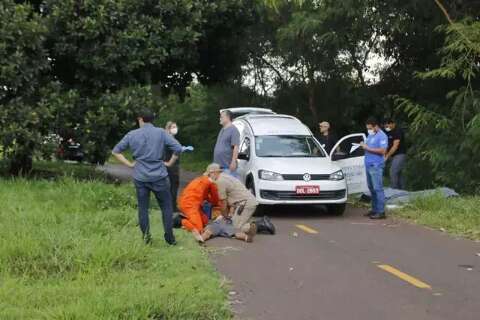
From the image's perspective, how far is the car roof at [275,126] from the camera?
46.8 feet

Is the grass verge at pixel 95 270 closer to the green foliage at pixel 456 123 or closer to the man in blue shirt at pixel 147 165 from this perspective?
the man in blue shirt at pixel 147 165

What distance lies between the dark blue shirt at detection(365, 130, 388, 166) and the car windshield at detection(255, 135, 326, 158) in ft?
4.80

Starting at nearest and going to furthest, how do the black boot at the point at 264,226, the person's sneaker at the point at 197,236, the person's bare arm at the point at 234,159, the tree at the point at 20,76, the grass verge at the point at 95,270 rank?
the grass verge at the point at 95,270 < the person's sneaker at the point at 197,236 < the black boot at the point at 264,226 < the person's bare arm at the point at 234,159 < the tree at the point at 20,76

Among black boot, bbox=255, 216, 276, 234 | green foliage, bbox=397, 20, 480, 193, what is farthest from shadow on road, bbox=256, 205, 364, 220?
green foliage, bbox=397, 20, 480, 193

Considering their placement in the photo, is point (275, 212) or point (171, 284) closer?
point (171, 284)

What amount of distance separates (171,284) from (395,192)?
8.65m

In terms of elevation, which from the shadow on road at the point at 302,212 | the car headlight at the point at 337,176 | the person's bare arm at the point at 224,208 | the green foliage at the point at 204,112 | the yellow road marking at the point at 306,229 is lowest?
the yellow road marking at the point at 306,229

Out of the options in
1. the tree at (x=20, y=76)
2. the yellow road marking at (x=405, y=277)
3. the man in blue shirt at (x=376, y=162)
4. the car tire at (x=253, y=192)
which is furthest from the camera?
the tree at (x=20, y=76)

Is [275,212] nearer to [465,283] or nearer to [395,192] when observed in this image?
[395,192]

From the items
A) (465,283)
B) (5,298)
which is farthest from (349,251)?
(5,298)

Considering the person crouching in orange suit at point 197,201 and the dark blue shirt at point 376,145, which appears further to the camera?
the dark blue shirt at point 376,145

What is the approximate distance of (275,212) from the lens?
44.4 feet

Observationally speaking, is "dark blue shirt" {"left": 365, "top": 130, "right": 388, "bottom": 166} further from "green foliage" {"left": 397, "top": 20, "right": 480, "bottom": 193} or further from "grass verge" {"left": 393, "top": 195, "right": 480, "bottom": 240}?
"green foliage" {"left": 397, "top": 20, "right": 480, "bottom": 193}

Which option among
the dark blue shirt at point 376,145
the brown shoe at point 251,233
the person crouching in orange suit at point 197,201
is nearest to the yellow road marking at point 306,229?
the brown shoe at point 251,233
